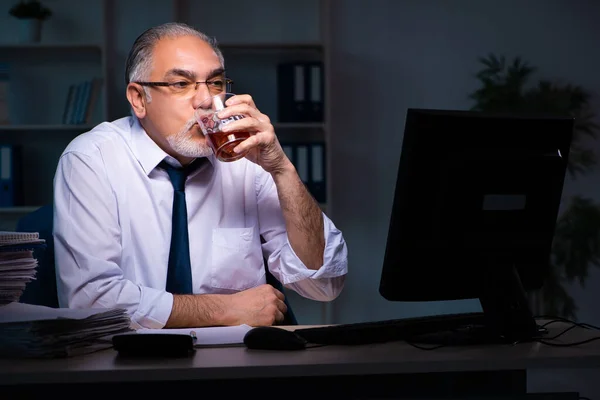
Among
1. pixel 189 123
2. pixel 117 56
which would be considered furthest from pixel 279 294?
pixel 117 56

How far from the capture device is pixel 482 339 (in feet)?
4.90

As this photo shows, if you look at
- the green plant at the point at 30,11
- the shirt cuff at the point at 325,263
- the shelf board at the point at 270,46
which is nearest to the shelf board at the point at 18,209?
the green plant at the point at 30,11

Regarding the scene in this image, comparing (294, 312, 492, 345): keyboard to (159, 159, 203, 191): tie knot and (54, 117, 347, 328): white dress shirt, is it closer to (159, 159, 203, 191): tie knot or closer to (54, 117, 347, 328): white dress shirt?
(54, 117, 347, 328): white dress shirt

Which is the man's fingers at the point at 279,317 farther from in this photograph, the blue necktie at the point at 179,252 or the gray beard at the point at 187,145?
the gray beard at the point at 187,145

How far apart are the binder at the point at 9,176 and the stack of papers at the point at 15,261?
269cm

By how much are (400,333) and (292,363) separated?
0.33 m

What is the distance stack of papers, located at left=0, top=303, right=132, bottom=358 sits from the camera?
52.5 inches

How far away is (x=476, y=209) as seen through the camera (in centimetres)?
152

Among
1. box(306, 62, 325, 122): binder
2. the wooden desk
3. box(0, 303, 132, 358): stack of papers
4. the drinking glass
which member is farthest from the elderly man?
box(306, 62, 325, 122): binder

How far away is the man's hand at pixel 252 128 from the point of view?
6.12 ft

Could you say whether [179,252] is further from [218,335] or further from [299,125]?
[299,125]

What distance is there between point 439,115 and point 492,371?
0.45 meters

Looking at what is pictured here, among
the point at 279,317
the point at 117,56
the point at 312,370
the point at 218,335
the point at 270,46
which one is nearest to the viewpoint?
the point at 312,370

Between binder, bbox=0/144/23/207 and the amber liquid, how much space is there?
2619mm
